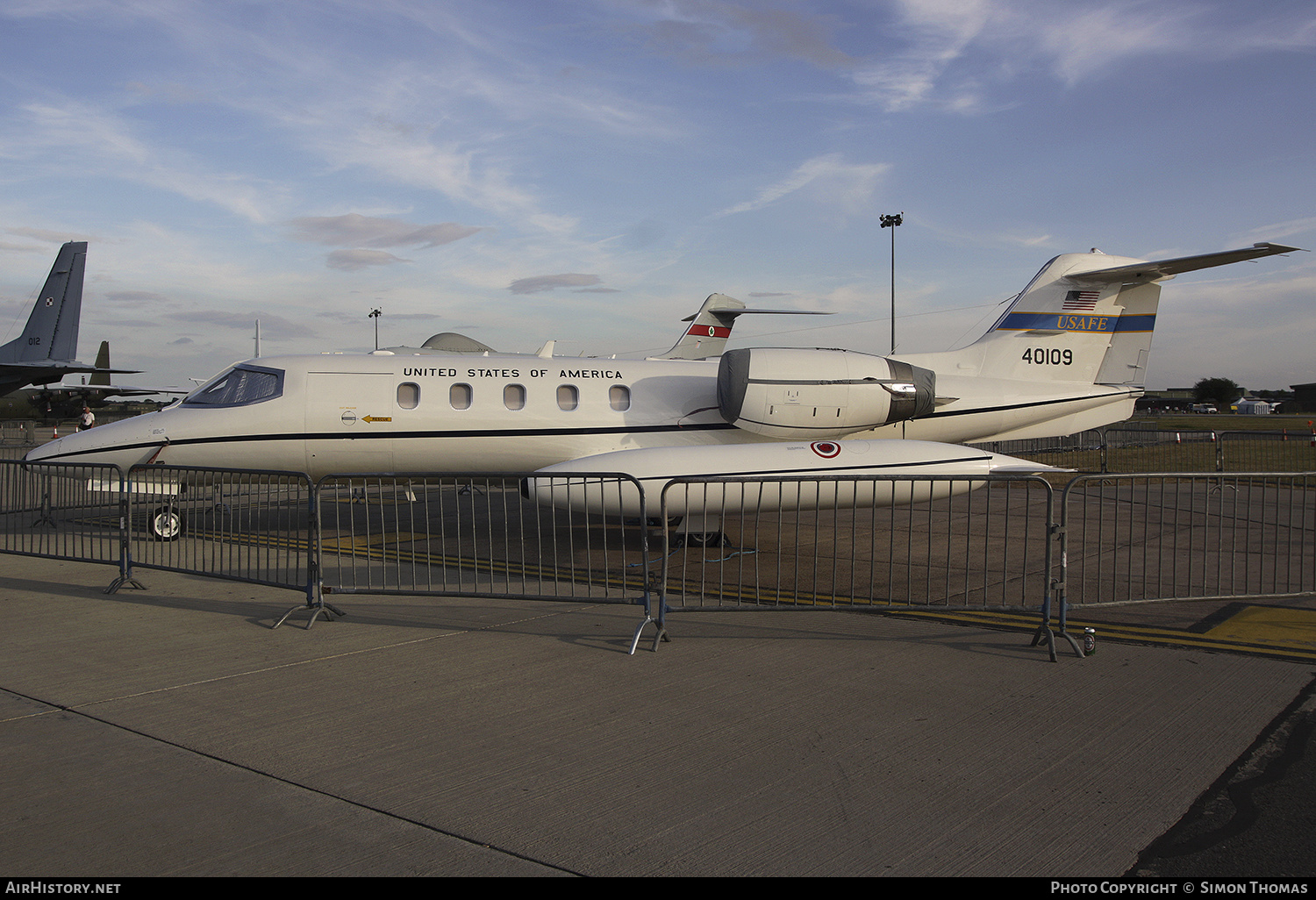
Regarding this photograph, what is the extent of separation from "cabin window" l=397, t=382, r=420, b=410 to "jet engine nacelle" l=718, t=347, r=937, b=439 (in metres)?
3.96

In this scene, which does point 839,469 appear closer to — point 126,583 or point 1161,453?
point 126,583

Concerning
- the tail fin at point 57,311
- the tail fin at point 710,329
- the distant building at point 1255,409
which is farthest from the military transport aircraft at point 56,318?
the distant building at point 1255,409

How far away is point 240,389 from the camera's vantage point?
37.3 ft

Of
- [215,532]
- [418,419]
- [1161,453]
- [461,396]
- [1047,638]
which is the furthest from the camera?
[1161,453]

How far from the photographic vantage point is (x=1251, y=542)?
10.6 meters

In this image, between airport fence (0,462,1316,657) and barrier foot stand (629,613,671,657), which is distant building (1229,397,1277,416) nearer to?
airport fence (0,462,1316,657)

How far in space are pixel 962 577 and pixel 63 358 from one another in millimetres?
41335

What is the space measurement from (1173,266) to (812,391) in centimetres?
554

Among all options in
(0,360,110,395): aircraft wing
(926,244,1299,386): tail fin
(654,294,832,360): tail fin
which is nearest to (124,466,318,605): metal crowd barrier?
(926,244,1299,386): tail fin

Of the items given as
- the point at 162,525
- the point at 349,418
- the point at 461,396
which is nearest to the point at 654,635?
the point at 461,396

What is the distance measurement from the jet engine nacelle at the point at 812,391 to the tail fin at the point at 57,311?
122ft

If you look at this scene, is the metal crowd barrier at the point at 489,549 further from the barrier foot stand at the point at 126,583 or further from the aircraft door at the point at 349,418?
the barrier foot stand at the point at 126,583
